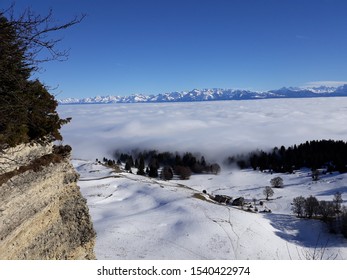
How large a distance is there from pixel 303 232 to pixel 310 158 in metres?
103

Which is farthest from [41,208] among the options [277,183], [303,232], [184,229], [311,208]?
[277,183]

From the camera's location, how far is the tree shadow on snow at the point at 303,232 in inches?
2163

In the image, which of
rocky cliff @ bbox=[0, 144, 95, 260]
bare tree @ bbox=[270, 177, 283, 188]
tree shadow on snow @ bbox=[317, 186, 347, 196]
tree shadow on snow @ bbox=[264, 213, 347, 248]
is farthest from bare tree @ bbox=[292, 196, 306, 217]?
rocky cliff @ bbox=[0, 144, 95, 260]

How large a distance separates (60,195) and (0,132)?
524 centimetres

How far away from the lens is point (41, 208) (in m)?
15.3

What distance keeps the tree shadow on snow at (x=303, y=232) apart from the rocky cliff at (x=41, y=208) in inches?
1798

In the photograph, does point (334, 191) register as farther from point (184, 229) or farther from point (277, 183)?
point (184, 229)

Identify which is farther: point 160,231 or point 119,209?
point 119,209

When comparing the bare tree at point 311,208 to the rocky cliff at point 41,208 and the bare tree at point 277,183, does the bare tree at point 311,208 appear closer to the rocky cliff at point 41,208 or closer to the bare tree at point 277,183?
the bare tree at point 277,183

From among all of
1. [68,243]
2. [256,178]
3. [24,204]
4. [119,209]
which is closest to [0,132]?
[24,204]

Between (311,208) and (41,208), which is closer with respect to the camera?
(41,208)

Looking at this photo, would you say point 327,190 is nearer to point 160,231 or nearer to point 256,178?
point 256,178

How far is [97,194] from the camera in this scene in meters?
76.8

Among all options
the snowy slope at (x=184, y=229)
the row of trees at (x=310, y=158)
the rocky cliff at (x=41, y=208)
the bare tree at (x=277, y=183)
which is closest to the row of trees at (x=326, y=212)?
the snowy slope at (x=184, y=229)
